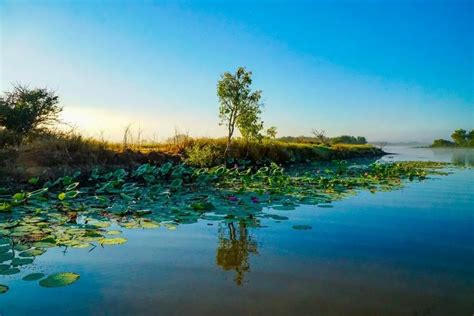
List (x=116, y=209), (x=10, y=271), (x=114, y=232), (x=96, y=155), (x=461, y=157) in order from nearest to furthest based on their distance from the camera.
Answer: (x=10, y=271) < (x=114, y=232) < (x=116, y=209) < (x=96, y=155) < (x=461, y=157)

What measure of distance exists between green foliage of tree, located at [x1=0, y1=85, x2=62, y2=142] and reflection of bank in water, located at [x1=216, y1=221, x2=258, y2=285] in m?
10.5

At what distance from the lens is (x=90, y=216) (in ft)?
16.6

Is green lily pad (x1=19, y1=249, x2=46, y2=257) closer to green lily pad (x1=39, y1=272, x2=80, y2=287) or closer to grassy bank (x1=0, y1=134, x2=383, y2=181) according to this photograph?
green lily pad (x1=39, y1=272, x2=80, y2=287)

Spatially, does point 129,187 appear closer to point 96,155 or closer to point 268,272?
point 96,155

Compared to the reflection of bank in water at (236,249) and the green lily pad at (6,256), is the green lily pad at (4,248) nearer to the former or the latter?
the green lily pad at (6,256)

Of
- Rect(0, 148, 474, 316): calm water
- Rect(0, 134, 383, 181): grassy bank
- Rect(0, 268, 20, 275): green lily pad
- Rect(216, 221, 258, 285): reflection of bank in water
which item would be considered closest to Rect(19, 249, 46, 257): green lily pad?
Rect(0, 148, 474, 316): calm water

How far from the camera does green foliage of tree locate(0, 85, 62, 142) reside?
12727mm

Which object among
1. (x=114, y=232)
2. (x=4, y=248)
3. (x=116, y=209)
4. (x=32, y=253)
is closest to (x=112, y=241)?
(x=114, y=232)

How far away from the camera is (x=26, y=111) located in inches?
514

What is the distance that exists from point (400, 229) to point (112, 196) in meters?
5.26

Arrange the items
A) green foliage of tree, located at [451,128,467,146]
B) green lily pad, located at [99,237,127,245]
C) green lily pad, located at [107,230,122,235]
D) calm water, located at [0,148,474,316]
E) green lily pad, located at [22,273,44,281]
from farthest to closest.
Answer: green foliage of tree, located at [451,128,467,146], green lily pad, located at [107,230,122,235], green lily pad, located at [99,237,127,245], green lily pad, located at [22,273,44,281], calm water, located at [0,148,474,316]

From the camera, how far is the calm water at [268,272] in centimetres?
238

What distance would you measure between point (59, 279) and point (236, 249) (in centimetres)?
171

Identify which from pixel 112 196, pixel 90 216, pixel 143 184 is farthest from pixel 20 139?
pixel 90 216
